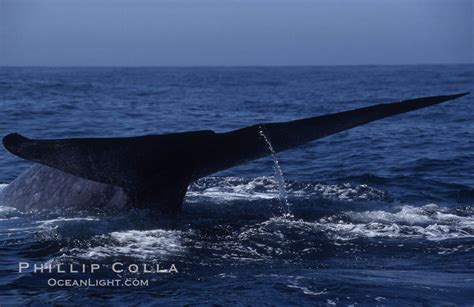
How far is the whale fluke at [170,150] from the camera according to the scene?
219 inches

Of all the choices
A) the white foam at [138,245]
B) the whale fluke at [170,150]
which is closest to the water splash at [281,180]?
the whale fluke at [170,150]

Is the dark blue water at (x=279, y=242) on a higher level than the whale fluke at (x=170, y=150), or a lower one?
lower

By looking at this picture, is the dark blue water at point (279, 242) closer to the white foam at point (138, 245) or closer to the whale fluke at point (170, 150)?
the white foam at point (138, 245)

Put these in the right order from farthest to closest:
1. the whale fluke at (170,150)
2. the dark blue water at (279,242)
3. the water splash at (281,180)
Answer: the water splash at (281,180) → the whale fluke at (170,150) → the dark blue water at (279,242)

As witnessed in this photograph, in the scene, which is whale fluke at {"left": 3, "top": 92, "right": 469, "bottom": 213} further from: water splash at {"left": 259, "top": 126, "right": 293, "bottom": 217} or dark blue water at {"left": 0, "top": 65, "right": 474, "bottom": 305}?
dark blue water at {"left": 0, "top": 65, "right": 474, "bottom": 305}

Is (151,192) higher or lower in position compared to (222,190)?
higher

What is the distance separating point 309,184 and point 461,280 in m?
5.18

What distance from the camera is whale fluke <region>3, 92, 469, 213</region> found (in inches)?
219

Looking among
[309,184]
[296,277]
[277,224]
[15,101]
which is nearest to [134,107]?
[15,101]

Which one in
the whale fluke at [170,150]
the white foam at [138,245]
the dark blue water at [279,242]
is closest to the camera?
the dark blue water at [279,242]

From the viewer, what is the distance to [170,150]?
19.8 feet

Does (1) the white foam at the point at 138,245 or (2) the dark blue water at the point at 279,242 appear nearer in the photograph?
(2) the dark blue water at the point at 279,242

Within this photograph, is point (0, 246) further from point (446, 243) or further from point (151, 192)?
point (446, 243)

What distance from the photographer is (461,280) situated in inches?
221
